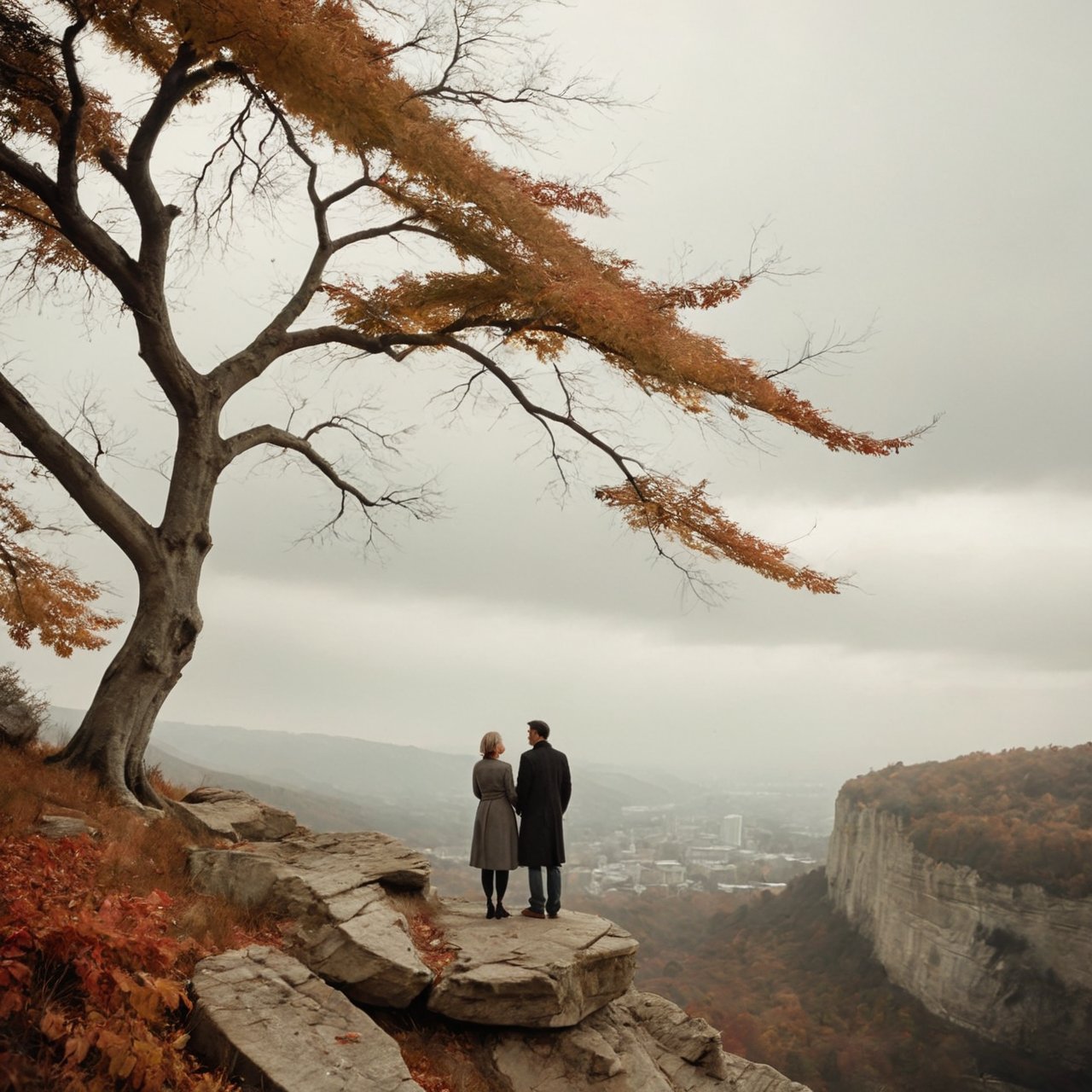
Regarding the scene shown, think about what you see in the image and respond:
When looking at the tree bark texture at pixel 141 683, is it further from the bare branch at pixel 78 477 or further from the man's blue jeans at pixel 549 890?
the man's blue jeans at pixel 549 890

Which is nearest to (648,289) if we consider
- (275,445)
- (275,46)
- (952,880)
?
(275,46)

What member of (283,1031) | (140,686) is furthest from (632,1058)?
(140,686)

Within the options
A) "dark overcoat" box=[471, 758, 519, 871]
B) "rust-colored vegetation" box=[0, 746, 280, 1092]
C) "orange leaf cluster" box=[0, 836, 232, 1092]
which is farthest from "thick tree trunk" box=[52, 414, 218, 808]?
"dark overcoat" box=[471, 758, 519, 871]

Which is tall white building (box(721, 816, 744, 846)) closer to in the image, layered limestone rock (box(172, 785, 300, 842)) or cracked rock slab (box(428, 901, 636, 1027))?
layered limestone rock (box(172, 785, 300, 842))

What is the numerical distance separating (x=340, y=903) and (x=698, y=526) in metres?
5.89

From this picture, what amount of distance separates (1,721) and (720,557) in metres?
8.76

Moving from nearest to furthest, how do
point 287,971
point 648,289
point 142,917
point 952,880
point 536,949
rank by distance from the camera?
point 142,917 < point 287,971 < point 536,949 < point 648,289 < point 952,880

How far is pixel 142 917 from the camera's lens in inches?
203

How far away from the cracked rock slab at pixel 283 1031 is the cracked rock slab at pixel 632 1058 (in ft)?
6.23

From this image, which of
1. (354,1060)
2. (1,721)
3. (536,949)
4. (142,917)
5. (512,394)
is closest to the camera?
(354,1060)

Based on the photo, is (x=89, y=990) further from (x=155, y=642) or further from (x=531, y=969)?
(x=155, y=642)

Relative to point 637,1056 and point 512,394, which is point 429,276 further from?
point 637,1056

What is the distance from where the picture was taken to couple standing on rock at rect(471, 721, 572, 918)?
7.58 m

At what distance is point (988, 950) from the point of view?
34469 mm
